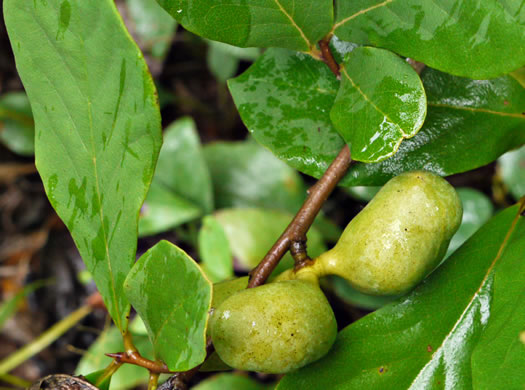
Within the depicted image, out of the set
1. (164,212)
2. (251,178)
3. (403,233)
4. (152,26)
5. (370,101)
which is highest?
(370,101)

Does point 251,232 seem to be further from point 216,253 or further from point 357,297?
point 357,297

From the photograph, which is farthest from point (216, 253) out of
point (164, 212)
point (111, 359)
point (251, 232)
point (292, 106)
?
point (292, 106)

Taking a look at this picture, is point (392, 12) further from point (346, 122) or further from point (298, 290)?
point (298, 290)

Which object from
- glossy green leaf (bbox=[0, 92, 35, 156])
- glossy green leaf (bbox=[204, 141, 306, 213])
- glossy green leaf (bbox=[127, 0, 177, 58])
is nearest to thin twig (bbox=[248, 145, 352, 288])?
glossy green leaf (bbox=[204, 141, 306, 213])

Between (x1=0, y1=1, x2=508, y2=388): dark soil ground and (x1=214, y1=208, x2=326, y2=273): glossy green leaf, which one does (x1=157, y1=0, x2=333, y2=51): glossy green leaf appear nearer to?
(x1=214, y1=208, x2=326, y2=273): glossy green leaf

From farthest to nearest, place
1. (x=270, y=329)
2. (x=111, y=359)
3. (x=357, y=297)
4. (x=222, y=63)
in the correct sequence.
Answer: (x=222, y=63)
(x=111, y=359)
(x=357, y=297)
(x=270, y=329)

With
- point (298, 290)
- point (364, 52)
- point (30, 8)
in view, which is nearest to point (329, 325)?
point (298, 290)
